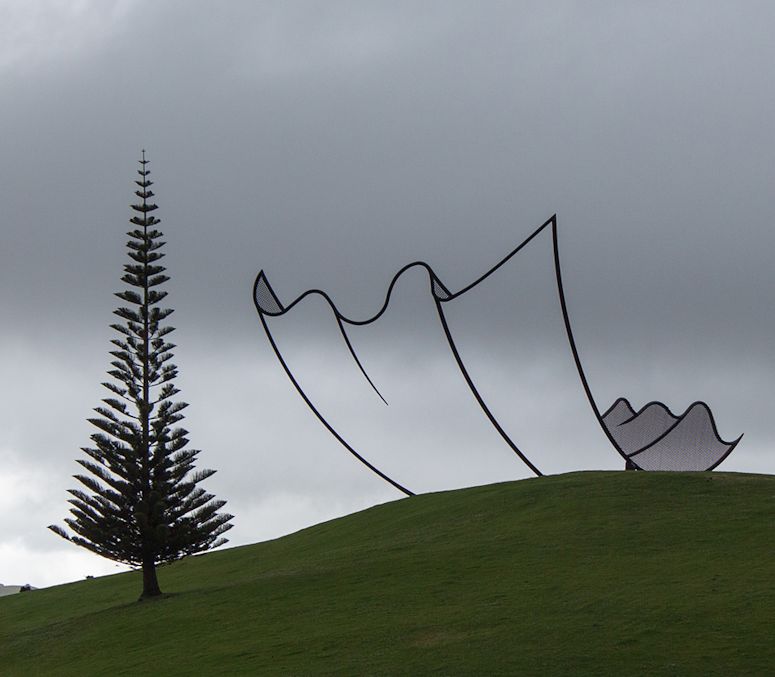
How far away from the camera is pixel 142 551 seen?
98.5 feet

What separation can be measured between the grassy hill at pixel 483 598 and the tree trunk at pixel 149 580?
2.41 feet

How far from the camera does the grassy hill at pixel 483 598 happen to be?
19.7m

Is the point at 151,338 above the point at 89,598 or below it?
above

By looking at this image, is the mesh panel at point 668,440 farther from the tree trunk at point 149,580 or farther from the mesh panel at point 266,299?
the tree trunk at point 149,580

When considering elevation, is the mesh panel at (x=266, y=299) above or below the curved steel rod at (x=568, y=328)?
above

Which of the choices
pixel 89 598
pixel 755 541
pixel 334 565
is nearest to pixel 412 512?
pixel 334 565

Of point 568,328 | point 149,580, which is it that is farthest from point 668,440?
point 149,580

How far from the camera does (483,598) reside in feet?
76.7

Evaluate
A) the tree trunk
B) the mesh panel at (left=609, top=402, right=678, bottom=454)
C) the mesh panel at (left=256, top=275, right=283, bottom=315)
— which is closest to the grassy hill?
the tree trunk

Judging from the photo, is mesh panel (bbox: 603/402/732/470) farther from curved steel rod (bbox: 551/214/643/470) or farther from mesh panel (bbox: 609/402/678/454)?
curved steel rod (bbox: 551/214/643/470)

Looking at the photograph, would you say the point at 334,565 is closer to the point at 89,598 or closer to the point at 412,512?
the point at 412,512

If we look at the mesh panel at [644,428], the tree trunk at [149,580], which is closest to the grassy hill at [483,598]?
the tree trunk at [149,580]

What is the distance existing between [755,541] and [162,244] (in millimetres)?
14088

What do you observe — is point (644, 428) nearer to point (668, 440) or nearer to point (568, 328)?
point (668, 440)
